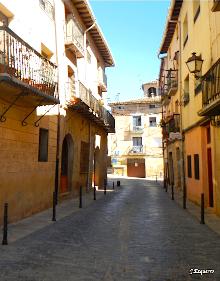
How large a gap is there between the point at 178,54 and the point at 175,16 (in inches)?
87.9

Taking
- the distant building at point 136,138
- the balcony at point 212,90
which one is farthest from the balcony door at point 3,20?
the distant building at point 136,138

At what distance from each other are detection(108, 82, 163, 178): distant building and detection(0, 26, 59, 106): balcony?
38.5m

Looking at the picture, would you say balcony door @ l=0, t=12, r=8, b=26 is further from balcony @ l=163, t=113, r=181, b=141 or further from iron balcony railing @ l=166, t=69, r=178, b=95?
iron balcony railing @ l=166, t=69, r=178, b=95

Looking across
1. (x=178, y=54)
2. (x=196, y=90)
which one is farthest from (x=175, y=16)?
(x=196, y=90)

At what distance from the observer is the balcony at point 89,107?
16709 mm

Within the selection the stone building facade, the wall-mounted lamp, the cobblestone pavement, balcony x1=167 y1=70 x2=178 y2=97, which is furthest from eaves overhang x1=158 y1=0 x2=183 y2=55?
the cobblestone pavement

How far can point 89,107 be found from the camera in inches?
739

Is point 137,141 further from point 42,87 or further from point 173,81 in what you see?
point 42,87

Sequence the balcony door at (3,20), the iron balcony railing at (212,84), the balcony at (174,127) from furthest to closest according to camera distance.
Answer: the balcony at (174,127), the balcony door at (3,20), the iron balcony railing at (212,84)

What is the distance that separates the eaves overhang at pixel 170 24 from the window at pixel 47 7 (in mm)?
6917

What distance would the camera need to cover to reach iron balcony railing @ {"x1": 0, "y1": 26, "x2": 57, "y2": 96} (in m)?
9.23

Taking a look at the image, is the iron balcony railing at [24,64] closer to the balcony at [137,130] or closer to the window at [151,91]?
the balcony at [137,130]

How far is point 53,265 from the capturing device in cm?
610

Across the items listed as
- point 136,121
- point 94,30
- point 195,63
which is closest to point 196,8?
point 195,63
